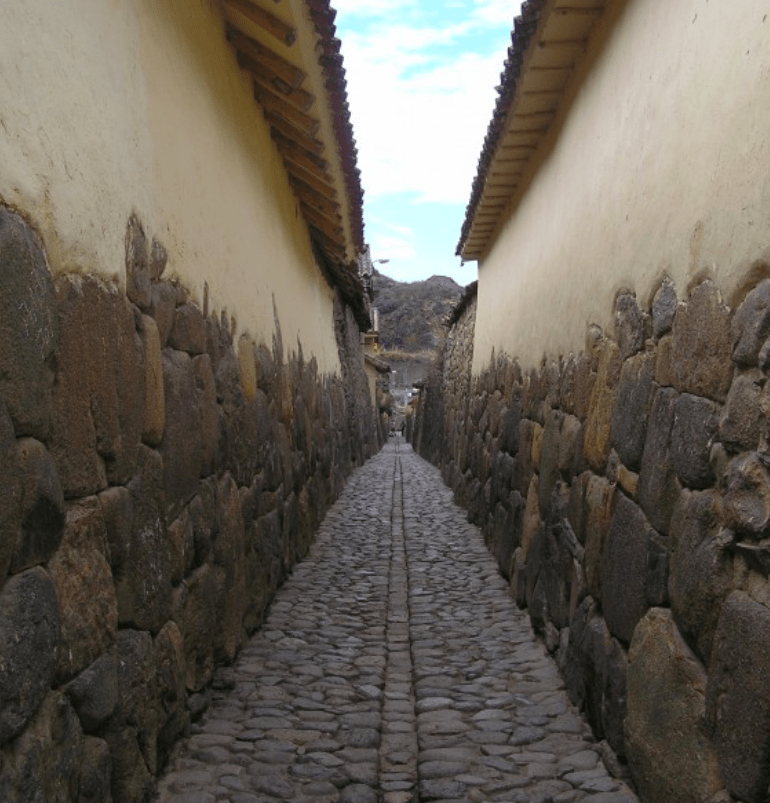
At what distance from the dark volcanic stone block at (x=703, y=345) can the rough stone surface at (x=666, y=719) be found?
2.50 ft

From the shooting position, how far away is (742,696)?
211cm

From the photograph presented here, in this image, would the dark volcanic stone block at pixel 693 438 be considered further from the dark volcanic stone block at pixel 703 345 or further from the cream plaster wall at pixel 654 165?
the cream plaster wall at pixel 654 165

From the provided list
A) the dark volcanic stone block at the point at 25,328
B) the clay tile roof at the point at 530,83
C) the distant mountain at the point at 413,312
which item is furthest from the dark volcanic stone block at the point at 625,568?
the distant mountain at the point at 413,312

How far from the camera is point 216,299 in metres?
4.44

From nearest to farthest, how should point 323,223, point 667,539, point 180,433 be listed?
point 667,539, point 180,433, point 323,223

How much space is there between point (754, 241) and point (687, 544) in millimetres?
899

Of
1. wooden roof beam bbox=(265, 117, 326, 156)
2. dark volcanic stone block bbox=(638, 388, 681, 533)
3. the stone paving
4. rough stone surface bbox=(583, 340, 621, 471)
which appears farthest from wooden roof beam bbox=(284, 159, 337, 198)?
dark volcanic stone block bbox=(638, 388, 681, 533)

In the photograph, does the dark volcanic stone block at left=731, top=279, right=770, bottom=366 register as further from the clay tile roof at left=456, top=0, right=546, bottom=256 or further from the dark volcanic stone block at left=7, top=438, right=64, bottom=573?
the clay tile roof at left=456, top=0, right=546, bottom=256

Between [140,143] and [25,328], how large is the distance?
55.5 inches

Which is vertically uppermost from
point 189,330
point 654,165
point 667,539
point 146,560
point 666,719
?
point 654,165

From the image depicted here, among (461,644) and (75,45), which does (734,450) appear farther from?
(461,644)

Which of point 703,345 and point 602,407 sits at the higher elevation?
point 703,345

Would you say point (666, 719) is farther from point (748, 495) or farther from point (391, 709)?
point (391, 709)

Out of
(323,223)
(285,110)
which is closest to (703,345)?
(285,110)
